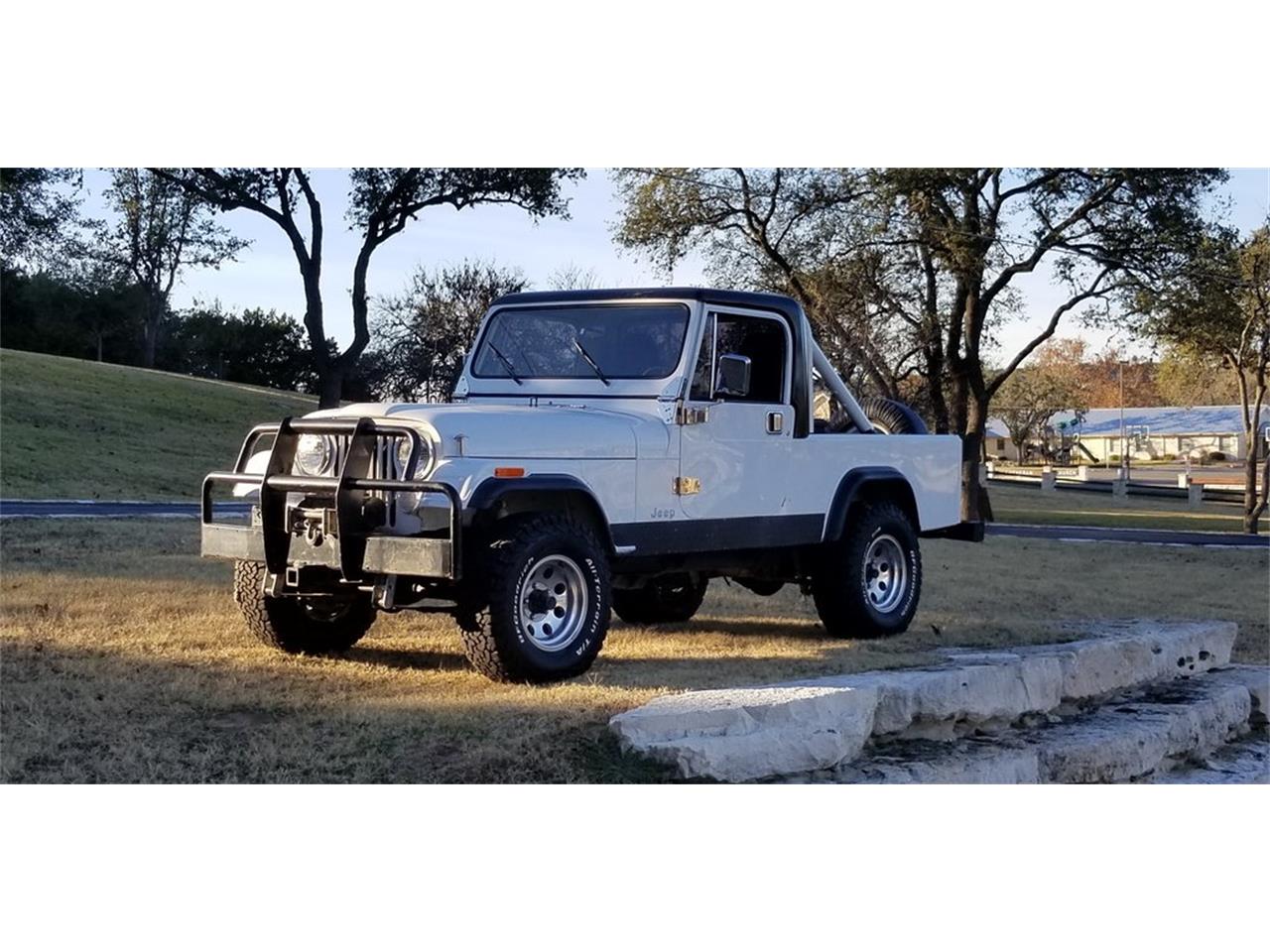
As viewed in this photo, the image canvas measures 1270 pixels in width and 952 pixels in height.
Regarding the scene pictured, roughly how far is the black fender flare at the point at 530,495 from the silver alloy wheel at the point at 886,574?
296cm

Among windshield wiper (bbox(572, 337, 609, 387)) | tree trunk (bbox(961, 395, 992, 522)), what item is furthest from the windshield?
tree trunk (bbox(961, 395, 992, 522))

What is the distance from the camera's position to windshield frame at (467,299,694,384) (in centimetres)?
930

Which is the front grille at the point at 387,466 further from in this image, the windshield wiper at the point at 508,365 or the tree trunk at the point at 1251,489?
the tree trunk at the point at 1251,489

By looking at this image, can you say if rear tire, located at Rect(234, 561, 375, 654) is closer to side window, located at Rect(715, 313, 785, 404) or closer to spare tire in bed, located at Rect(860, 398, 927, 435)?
side window, located at Rect(715, 313, 785, 404)

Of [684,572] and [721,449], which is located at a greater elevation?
[721,449]

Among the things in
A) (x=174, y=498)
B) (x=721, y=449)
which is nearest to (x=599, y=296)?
(x=721, y=449)

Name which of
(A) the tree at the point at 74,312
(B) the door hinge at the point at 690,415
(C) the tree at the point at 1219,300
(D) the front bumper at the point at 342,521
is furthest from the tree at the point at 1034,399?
(D) the front bumper at the point at 342,521

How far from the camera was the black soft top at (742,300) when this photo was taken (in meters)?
9.59

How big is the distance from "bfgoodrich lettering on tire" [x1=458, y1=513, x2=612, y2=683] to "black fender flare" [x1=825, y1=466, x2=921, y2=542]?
2.35 m

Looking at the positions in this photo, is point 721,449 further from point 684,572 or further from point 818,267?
point 818,267

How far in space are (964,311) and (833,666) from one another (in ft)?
62.9

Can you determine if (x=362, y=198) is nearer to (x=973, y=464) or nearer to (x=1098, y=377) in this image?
(x=973, y=464)

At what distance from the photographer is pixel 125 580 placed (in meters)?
11.9

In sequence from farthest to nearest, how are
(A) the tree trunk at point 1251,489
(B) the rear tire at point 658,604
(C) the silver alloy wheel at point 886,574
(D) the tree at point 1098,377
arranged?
1. (D) the tree at point 1098,377
2. (A) the tree trunk at point 1251,489
3. (B) the rear tire at point 658,604
4. (C) the silver alloy wheel at point 886,574
